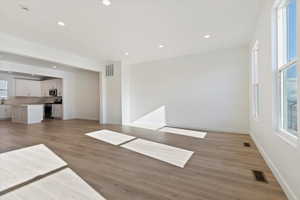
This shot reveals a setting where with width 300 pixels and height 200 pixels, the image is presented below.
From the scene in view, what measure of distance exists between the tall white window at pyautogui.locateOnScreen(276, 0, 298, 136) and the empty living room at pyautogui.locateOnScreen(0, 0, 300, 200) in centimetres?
1

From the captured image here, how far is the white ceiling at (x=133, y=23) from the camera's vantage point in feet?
8.34

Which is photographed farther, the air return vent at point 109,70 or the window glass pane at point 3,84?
the window glass pane at point 3,84

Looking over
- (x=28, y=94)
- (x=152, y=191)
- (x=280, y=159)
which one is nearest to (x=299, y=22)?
(x=280, y=159)

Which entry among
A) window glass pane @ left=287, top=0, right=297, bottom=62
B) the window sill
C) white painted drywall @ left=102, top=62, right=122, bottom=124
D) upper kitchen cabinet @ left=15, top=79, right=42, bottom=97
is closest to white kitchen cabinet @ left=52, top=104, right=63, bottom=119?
upper kitchen cabinet @ left=15, top=79, right=42, bottom=97

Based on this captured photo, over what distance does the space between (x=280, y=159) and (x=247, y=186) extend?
0.57 m

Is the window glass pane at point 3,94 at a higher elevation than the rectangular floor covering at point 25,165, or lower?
higher

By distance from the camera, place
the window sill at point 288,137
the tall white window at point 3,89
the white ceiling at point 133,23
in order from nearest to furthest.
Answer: the window sill at point 288,137
the white ceiling at point 133,23
the tall white window at point 3,89

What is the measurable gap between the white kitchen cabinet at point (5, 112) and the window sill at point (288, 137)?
12.0m

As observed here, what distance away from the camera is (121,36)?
3.82 meters

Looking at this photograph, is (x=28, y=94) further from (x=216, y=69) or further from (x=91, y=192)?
(x=216, y=69)

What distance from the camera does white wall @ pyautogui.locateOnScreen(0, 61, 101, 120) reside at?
8055mm

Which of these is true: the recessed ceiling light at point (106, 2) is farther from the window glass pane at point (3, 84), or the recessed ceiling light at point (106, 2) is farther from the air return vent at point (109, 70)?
the window glass pane at point (3, 84)

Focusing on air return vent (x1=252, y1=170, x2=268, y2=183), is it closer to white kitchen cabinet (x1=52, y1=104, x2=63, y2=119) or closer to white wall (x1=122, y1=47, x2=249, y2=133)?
white wall (x1=122, y1=47, x2=249, y2=133)

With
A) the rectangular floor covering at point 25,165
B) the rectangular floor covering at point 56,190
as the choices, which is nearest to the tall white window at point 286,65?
the rectangular floor covering at point 56,190
